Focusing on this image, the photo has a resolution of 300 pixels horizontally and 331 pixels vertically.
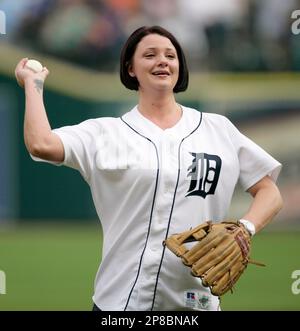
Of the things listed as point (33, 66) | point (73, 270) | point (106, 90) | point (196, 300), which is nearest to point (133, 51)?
point (33, 66)

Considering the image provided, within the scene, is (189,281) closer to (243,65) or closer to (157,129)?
(157,129)

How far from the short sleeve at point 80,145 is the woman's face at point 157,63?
7.6 inches

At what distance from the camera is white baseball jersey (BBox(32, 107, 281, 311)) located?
2.33 m

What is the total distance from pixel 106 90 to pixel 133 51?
604cm

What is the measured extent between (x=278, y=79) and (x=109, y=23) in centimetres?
187

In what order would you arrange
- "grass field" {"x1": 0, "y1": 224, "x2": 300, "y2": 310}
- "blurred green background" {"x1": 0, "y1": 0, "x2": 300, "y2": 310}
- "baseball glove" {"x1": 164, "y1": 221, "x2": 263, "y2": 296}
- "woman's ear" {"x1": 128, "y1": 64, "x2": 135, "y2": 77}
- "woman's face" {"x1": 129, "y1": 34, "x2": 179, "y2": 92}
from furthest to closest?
"blurred green background" {"x1": 0, "y1": 0, "x2": 300, "y2": 310}, "grass field" {"x1": 0, "y1": 224, "x2": 300, "y2": 310}, "woman's ear" {"x1": 128, "y1": 64, "x2": 135, "y2": 77}, "woman's face" {"x1": 129, "y1": 34, "x2": 179, "y2": 92}, "baseball glove" {"x1": 164, "y1": 221, "x2": 263, "y2": 296}

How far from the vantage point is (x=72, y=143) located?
233 cm

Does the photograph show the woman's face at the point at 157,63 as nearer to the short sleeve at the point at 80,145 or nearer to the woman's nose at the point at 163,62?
the woman's nose at the point at 163,62

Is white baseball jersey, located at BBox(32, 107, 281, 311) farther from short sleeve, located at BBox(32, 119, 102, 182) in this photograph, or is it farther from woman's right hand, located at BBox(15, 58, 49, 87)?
woman's right hand, located at BBox(15, 58, 49, 87)

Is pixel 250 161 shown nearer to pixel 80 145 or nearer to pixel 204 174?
pixel 204 174

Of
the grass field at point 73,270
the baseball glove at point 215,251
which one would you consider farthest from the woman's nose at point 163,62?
the grass field at point 73,270

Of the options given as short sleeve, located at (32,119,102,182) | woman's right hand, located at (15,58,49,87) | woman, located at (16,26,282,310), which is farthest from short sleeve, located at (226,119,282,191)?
woman's right hand, located at (15,58,49,87)

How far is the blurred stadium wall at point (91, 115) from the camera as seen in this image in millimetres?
8297

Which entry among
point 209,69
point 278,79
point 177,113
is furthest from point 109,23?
point 177,113
